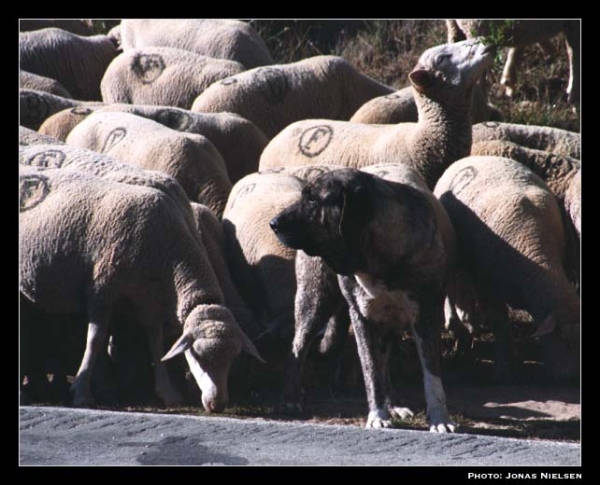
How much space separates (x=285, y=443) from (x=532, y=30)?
7.89 metres

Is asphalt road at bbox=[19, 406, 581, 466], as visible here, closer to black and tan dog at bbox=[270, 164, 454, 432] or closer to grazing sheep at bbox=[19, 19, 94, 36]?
black and tan dog at bbox=[270, 164, 454, 432]

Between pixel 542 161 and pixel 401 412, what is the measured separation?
3180 millimetres

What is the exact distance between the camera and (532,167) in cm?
1029

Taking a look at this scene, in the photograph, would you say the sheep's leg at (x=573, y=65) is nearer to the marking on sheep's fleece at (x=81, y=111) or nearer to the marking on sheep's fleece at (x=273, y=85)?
the marking on sheep's fleece at (x=273, y=85)

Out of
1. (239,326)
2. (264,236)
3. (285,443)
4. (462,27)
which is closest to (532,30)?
(462,27)

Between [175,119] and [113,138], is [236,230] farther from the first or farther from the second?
[175,119]

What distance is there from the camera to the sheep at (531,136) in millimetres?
11255

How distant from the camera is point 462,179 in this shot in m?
9.26

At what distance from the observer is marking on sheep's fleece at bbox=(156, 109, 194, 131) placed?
1146cm

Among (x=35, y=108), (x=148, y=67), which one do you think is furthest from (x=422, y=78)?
(x=148, y=67)

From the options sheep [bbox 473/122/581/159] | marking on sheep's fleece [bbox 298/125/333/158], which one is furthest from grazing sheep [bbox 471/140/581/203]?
marking on sheep's fleece [bbox 298/125/333/158]

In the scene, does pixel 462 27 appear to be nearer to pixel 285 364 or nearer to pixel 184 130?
pixel 184 130

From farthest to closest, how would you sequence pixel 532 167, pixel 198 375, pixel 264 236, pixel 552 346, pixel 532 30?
pixel 532 30, pixel 532 167, pixel 264 236, pixel 552 346, pixel 198 375

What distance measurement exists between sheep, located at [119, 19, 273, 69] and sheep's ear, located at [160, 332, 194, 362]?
6884 mm
